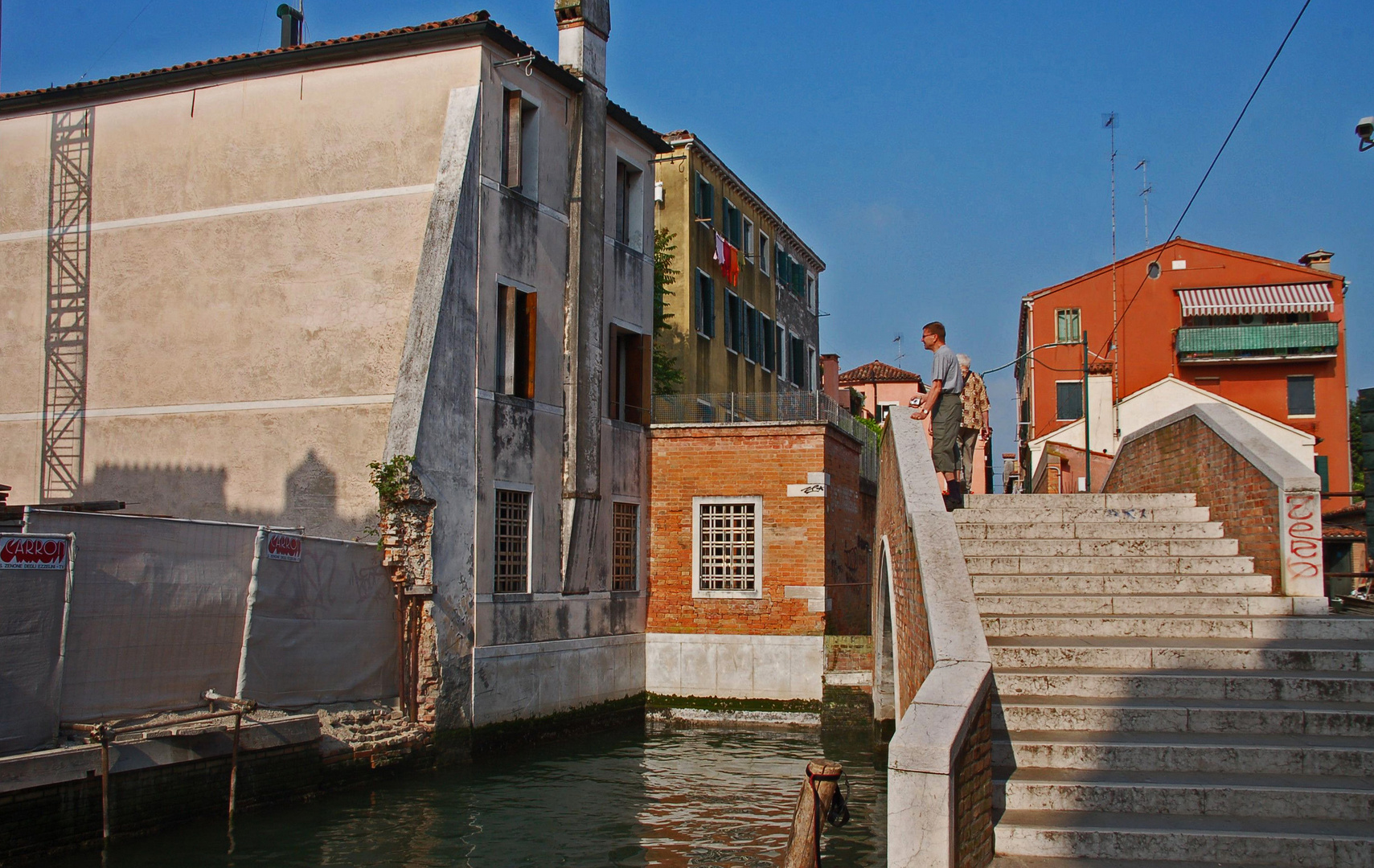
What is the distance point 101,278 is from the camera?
1675 cm

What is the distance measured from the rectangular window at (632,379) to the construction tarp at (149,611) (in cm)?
828

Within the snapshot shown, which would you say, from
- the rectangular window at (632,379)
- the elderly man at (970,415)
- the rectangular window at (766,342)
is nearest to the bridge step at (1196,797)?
the elderly man at (970,415)

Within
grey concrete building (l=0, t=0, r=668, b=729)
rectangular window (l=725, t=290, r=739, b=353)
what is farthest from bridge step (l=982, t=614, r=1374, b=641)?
rectangular window (l=725, t=290, r=739, b=353)

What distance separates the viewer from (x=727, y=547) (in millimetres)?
18875

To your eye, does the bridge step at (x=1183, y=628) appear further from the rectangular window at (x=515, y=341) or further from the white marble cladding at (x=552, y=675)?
the rectangular window at (x=515, y=341)

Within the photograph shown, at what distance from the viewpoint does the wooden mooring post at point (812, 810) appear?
761cm

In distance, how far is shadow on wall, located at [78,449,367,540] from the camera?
1500 centimetres

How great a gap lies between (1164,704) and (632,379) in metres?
12.8

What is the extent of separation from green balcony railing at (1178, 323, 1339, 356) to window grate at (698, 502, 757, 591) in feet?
71.7

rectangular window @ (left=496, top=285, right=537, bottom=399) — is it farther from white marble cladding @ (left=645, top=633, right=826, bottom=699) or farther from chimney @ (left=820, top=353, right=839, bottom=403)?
chimney @ (left=820, top=353, right=839, bottom=403)

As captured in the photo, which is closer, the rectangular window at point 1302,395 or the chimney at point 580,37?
the chimney at point 580,37

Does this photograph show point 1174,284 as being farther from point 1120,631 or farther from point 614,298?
point 1120,631

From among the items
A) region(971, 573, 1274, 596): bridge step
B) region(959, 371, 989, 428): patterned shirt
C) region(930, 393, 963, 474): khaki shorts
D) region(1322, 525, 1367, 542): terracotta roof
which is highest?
region(959, 371, 989, 428): patterned shirt

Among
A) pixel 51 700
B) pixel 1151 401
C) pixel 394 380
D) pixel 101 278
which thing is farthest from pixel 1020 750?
pixel 1151 401
